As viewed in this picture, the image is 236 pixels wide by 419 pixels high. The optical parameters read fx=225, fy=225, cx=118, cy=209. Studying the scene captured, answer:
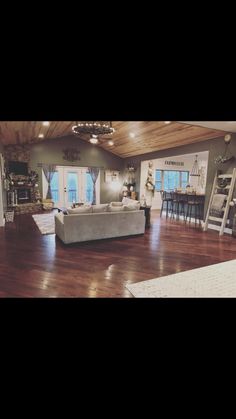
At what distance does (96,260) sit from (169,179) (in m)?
7.03

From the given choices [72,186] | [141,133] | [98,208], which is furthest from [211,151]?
[72,186]

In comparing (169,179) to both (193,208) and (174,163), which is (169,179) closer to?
(174,163)

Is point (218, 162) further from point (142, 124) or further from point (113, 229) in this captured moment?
point (113, 229)

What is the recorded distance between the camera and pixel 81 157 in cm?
962

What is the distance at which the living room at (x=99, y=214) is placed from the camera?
3043 millimetres

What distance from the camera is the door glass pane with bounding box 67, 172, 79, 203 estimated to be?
9598mm

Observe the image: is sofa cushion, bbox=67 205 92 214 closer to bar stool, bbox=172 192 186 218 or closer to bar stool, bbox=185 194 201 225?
bar stool, bbox=185 194 201 225

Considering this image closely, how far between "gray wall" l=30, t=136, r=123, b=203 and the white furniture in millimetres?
4873

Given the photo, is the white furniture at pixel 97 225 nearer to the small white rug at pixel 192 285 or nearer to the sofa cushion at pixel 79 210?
the sofa cushion at pixel 79 210

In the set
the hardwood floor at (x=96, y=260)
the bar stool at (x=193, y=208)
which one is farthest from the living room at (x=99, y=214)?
the bar stool at (x=193, y=208)
